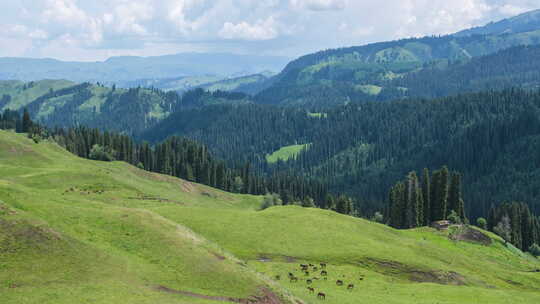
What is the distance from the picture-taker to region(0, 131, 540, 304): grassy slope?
126 feet

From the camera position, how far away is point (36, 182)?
101750 millimetres

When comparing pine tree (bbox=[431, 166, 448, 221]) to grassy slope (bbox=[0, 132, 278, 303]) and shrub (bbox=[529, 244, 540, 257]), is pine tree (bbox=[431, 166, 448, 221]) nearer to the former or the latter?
shrub (bbox=[529, 244, 540, 257])

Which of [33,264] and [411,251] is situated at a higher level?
[33,264]

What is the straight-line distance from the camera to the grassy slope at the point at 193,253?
3847 centimetres

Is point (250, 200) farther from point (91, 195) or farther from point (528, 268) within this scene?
point (528, 268)

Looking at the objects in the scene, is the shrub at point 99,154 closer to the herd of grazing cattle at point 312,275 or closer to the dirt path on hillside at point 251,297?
the herd of grazing cattle at point 312,275

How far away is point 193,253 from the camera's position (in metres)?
47.3

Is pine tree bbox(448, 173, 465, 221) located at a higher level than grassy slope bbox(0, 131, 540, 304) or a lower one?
lower

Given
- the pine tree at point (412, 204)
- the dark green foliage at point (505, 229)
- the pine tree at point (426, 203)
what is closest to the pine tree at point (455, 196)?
the pine tree at point (426, 203)

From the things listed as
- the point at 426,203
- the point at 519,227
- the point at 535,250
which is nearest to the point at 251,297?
the point at 426,203

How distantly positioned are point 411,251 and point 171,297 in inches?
2194

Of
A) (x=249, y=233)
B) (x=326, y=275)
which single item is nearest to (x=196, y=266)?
(x=326, y=275)

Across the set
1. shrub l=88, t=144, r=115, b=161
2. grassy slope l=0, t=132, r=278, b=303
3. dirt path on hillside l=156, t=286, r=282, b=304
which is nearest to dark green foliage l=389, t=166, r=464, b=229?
grassy slope l=0, t=132, r=278, b=303

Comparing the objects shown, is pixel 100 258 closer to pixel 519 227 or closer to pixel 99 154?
pixel 99 154
